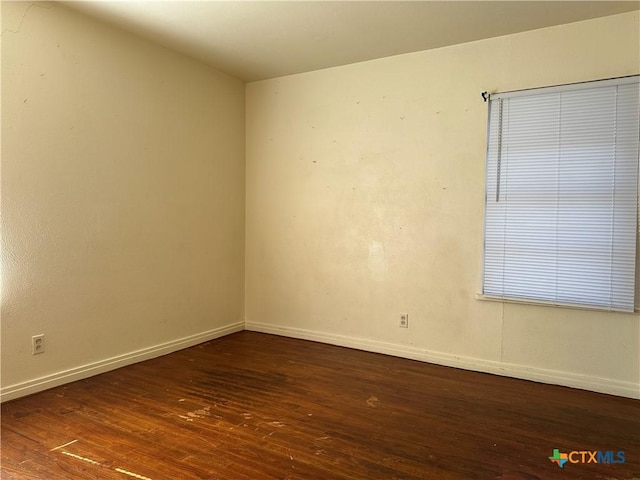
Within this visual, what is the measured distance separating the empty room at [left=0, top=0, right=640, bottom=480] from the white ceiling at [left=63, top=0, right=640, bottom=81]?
1.0 inches

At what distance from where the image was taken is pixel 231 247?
465cm

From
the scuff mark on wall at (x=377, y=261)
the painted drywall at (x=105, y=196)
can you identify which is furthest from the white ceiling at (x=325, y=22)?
the scuff mark on wall at (x=377, y=261)

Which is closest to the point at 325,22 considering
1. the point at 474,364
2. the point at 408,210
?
the point at 408,210

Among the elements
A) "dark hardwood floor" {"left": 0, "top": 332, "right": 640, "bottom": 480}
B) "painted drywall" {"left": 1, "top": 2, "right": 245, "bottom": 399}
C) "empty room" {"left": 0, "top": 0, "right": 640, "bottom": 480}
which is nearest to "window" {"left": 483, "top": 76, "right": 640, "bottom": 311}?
"empty room" {"left": 0, "top": 0, "right": 640, "bottom": 480}

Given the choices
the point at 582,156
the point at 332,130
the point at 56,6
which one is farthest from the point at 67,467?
the point at 582,156

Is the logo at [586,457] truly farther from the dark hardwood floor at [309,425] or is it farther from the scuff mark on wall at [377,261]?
the scuff mark on wall at [377,261]

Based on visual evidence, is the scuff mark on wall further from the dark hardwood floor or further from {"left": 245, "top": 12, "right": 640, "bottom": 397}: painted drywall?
the dark hardwood floor

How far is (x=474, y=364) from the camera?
3.61m

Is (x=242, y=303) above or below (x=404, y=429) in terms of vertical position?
above

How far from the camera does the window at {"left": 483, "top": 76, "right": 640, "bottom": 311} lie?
121 inches

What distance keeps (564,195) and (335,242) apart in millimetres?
1955

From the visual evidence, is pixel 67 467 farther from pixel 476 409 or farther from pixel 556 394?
pixel 556 394

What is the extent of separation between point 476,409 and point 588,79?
2.41 metres

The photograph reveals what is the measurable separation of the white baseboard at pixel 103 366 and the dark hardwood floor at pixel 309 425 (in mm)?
72
